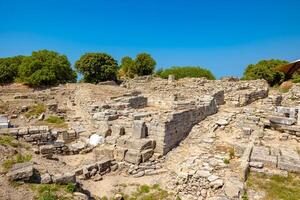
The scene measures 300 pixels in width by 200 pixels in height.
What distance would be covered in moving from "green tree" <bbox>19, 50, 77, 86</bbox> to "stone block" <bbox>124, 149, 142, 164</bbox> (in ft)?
92.6

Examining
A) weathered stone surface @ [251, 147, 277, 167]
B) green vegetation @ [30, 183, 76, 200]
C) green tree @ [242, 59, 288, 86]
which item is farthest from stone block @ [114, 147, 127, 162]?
green tree @ [242, 59, 288, 86]

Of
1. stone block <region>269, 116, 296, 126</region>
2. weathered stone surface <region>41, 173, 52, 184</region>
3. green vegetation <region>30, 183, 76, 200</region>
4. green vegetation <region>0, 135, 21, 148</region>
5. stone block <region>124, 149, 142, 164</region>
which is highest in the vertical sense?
stone block <region>269, 116, 296, 126</region>

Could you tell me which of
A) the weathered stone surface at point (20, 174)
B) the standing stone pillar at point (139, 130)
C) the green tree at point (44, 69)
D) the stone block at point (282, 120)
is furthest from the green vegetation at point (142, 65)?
the weathered stone surface at point (20, 174)

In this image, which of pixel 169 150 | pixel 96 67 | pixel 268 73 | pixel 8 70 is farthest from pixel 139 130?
pixel 8 70

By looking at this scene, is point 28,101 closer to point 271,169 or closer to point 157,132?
point 157,132

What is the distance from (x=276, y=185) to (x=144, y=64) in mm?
35346

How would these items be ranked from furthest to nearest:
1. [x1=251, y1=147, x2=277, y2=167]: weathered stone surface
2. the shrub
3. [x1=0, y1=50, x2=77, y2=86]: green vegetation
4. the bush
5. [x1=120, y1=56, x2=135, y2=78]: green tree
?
the bush, [x1=120, y1=56, x2=135, y2=78]: green tree, [x1=0, y1=50, x2=77, y2=86]: green vegetation, the shrub, [x1=251, y1=147, x2=277, y2=167]: weathered stone surface

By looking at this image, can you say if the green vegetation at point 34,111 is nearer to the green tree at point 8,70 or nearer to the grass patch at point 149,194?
the grass patch at point 149,194

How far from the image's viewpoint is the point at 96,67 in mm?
37188

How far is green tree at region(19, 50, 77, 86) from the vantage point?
3491 cm

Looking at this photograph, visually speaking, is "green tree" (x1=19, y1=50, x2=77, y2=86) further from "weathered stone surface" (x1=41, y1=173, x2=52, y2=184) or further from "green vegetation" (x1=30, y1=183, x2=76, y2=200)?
"green vegetation" (x1=30, y1=183, x2=76, y2=200)

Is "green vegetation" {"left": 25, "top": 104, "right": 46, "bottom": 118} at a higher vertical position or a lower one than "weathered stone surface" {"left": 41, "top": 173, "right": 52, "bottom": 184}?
higher

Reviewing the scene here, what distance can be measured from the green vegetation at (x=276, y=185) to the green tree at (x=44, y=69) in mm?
32035

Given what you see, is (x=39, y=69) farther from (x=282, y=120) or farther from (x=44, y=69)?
(x=282, y=120)
